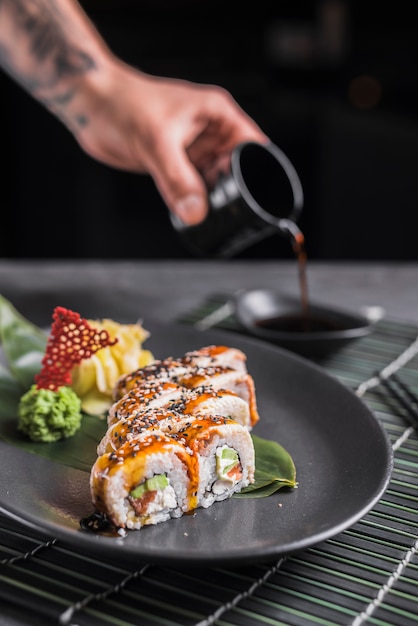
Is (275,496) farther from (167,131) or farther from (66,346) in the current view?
(167,131)

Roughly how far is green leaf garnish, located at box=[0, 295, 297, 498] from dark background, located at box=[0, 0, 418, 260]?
343 centimetres

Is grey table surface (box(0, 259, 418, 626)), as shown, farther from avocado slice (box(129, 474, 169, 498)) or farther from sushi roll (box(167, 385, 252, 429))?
avocado slice (box(129, 474, 169, 498))

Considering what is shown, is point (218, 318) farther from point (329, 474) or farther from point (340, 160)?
point (340, 160)

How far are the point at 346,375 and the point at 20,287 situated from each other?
1.28 metres

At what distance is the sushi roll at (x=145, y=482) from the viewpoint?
1.41m

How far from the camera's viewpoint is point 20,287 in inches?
119

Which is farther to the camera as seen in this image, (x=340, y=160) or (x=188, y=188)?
(x=340, y=160)

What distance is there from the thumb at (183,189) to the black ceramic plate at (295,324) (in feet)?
1.21

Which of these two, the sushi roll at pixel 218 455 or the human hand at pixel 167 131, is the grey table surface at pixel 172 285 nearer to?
→ the human hand at pixel 167 131

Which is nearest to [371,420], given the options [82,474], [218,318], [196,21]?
[82,474]

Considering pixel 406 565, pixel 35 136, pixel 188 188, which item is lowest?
pixel 35 136

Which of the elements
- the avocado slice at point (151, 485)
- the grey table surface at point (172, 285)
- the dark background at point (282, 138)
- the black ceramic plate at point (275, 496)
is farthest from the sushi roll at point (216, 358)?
the dark background at point (282, 138)

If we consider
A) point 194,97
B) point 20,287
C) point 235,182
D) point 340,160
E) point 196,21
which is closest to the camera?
point 235,182

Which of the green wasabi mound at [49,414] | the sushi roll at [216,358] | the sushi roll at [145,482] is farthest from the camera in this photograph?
the sushi roll at [216,358]
